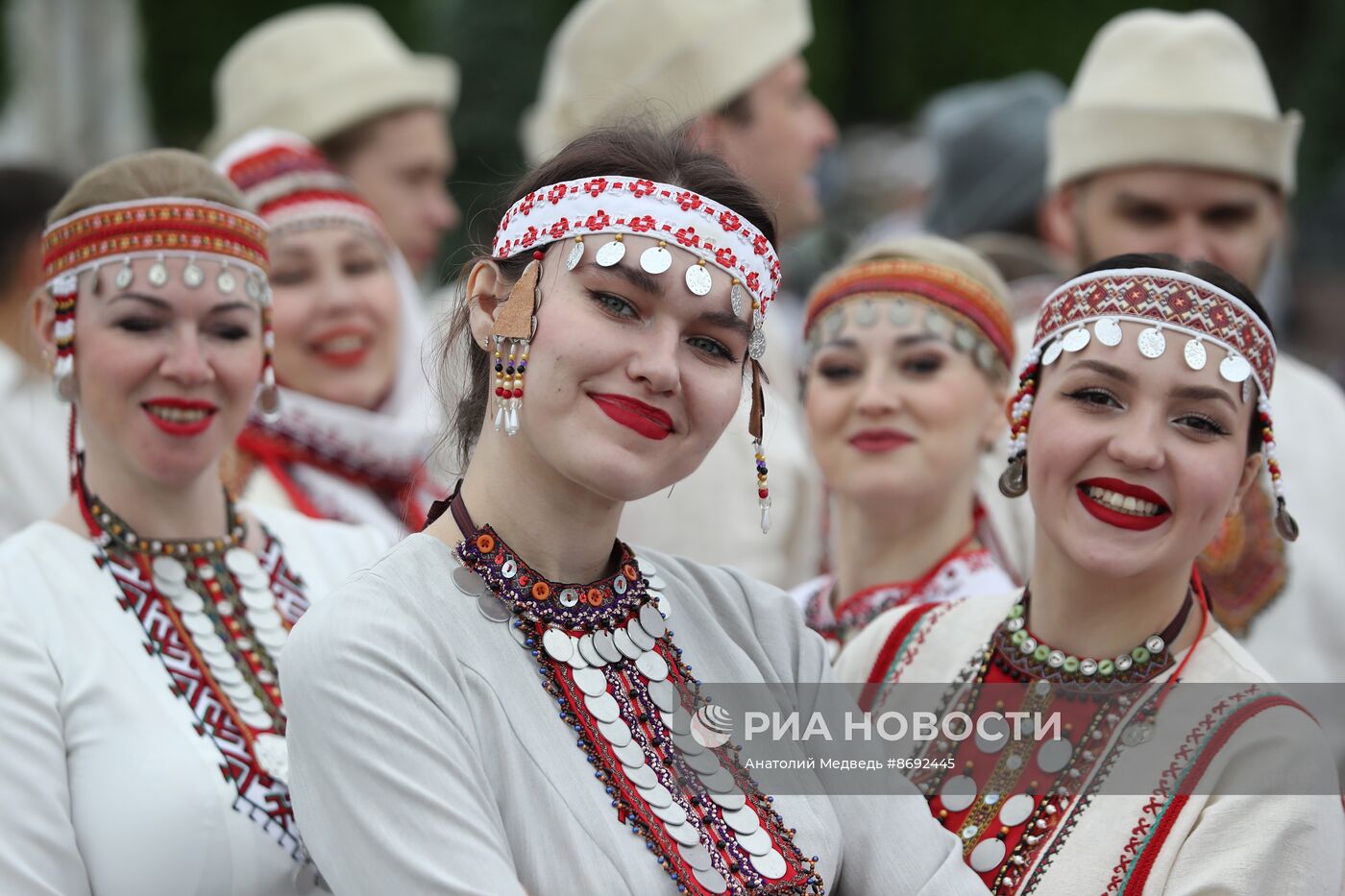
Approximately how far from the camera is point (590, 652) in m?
2.52

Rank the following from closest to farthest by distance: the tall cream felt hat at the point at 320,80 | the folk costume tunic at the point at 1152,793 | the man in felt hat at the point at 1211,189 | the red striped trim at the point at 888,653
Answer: the folk costume tunic at the point at 1152,793 < the red striped trim at the point at 888,653 < the man in felt hat at the point at 1211,189 < the tall cream felt hat at the point at 320,80

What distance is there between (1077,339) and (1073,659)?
572 mm

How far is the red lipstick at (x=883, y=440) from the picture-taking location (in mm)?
3895

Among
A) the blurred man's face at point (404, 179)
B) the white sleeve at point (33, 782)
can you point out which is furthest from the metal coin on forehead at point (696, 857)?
the blurred man's face at point (404, 179)

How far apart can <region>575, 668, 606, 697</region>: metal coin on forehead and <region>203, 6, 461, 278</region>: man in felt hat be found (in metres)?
3.78

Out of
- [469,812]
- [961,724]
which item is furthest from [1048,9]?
[469,812]

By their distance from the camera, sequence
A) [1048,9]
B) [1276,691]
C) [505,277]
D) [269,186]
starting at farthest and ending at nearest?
1. [1048,9]
2. [269,186]
3. [1276,691]
4. [505,277]

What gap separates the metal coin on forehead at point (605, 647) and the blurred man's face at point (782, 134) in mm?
3084

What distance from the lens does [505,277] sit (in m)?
2.58

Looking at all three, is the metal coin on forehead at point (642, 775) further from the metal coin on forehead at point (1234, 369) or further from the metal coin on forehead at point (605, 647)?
the metal coin on forehead at point (1234, 369)

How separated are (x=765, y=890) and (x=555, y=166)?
1.13 m

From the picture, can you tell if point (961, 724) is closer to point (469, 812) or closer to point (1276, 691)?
point (1276, 691)

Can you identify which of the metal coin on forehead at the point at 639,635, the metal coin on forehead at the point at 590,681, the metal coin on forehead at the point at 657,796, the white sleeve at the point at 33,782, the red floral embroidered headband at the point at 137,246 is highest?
the red floral embroidered headband at the point at 137,246

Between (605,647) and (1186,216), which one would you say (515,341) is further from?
(1186,216)
